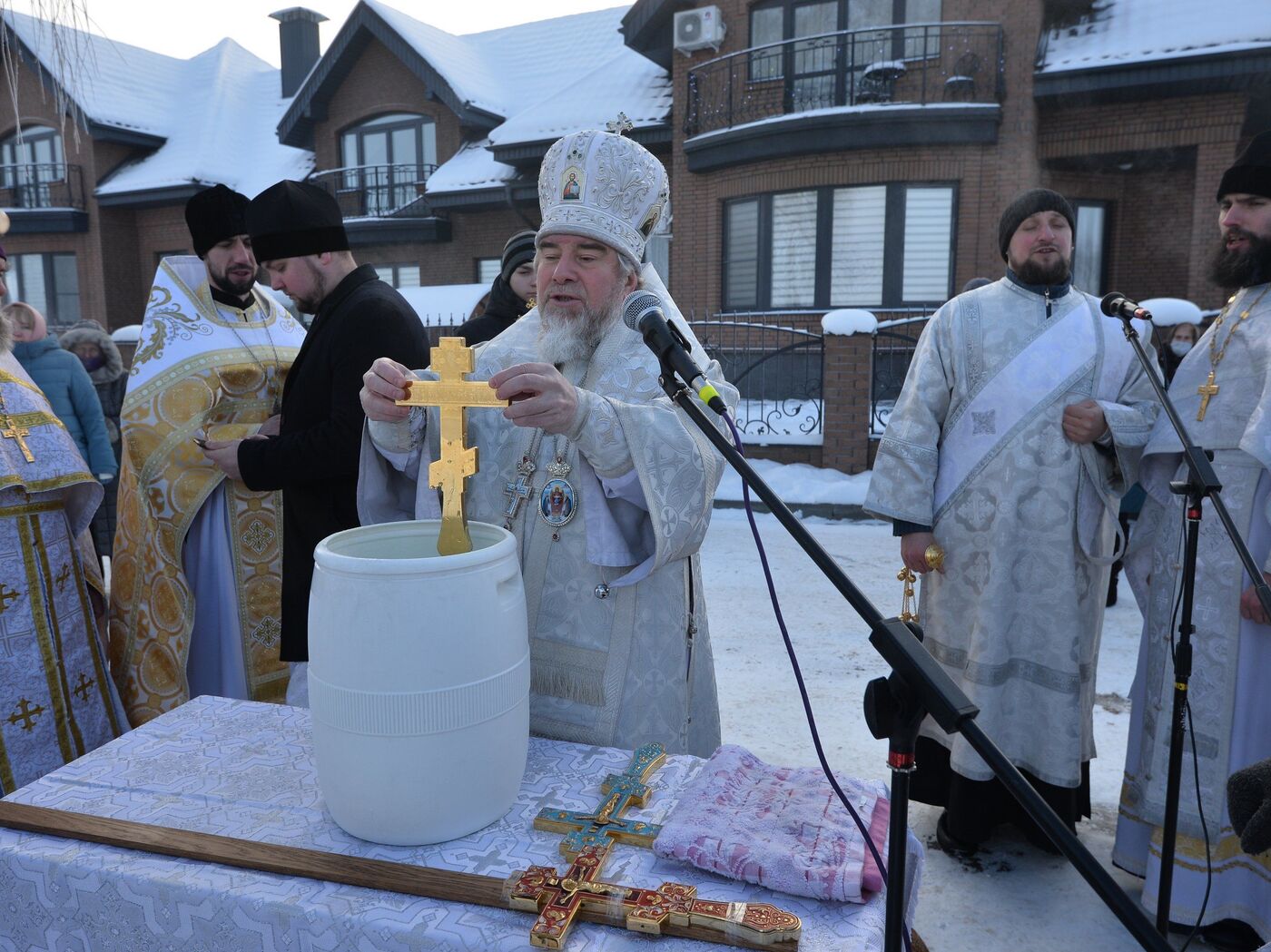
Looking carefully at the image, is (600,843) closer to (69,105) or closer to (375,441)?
(375,441)

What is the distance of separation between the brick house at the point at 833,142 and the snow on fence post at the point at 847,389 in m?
0.02

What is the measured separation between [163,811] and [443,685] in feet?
1.74

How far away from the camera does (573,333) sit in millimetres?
2025

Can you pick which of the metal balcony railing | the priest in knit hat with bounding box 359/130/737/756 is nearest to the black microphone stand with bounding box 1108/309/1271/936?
the priest in knit hat with bounding box 359/130/737/756

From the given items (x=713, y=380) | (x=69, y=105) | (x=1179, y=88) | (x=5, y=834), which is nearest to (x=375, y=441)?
(x=713, y=380)

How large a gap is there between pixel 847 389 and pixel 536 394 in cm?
835

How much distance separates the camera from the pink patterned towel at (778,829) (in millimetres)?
1167

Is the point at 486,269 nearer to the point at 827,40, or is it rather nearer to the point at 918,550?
the point at 827,40

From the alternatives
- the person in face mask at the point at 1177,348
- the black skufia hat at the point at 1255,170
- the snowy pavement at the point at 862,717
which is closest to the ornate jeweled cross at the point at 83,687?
the snowy pavement at the point at 862,717

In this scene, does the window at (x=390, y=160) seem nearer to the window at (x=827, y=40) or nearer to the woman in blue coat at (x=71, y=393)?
the window at (x=827, y=40)

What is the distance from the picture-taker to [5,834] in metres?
1.33

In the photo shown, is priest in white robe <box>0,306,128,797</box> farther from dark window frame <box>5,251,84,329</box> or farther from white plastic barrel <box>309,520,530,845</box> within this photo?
dark window frame <box>5,251,84,329</box>

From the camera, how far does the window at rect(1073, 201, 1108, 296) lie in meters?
14.1

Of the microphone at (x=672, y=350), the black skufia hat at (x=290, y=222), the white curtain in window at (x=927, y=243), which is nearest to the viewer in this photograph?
the microphone at (x=672, y=350)
